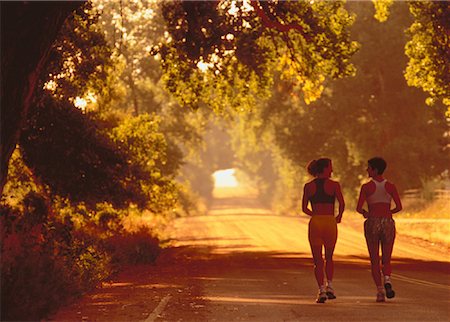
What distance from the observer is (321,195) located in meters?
13.5

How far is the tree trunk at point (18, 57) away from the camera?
13039 mm

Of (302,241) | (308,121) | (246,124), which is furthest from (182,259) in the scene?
(246,124)

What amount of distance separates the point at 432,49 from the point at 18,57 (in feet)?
59.9

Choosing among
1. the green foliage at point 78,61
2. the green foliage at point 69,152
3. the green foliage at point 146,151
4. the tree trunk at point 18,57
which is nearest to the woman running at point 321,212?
the tree trunk at point 18,57

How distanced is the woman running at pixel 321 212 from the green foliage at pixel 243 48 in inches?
432

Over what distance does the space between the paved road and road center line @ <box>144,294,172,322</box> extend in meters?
0.01

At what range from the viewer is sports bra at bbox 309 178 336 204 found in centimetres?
1345

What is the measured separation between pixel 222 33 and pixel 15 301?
14.7 meters

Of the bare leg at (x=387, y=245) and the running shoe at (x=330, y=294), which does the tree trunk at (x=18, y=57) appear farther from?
the bare leg at (x=387, y=245)

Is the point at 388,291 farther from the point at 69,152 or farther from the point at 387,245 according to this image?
the point at 69,152

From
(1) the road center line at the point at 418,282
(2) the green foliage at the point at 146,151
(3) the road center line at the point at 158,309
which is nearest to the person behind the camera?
(3) the road center line at the point at 158,309

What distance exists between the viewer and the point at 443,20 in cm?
2791

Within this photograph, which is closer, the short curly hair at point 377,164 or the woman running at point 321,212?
the woman running at point 321,212

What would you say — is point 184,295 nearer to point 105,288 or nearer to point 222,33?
point 105,288
